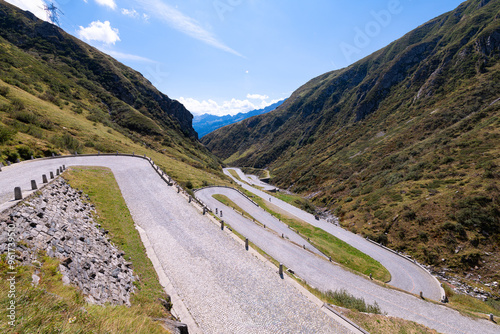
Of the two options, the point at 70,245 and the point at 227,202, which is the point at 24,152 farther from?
the point at 227,202

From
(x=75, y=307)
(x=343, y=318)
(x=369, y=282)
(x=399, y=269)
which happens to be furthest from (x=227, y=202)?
(x=75, y=307)

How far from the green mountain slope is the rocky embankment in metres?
16.7

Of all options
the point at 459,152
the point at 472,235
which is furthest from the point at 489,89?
the point at 472,235

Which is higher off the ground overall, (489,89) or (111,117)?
(489,89)

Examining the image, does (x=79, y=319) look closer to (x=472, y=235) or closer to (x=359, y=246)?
(x=359, y=246)

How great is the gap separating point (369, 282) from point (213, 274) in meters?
18.0

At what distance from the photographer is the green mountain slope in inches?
1184

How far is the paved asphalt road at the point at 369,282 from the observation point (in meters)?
16.1

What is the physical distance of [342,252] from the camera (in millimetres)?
29641

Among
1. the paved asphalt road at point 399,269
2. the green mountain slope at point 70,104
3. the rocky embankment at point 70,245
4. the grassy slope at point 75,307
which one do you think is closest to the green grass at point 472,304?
the paved asphalt road at point 399,269

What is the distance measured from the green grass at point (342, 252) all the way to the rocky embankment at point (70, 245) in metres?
26.4

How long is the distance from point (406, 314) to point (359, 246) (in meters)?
16.6

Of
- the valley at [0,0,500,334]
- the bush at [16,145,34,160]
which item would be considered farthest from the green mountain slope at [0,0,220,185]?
the valley at [0,0,500,334]

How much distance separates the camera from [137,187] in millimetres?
22719
